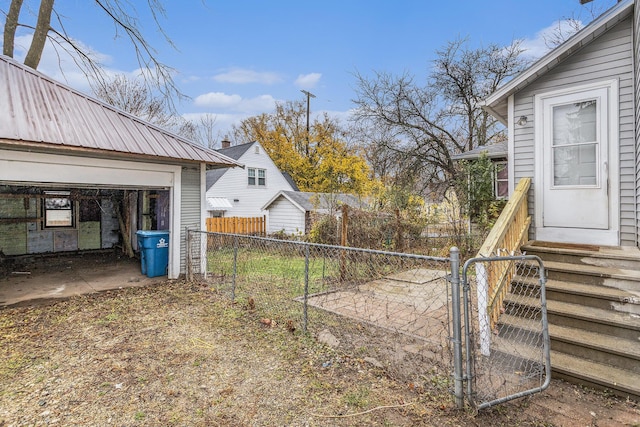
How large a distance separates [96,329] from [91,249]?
328 inches

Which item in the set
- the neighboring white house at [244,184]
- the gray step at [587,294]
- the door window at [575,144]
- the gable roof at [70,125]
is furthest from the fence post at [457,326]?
the neighboring white house at [244,184]

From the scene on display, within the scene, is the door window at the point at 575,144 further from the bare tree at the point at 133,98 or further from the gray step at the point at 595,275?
the bare tree at the point at 133,98

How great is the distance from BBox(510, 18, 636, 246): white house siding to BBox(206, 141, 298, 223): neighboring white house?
15.0 metres

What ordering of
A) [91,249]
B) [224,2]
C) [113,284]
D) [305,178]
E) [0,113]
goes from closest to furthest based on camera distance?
[0,113] < [113,284] < [224,2] < [91,249] < [305,178]

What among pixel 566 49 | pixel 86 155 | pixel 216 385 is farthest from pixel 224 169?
pixel 216 385

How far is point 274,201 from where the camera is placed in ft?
52.7

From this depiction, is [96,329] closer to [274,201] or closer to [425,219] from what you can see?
[425,219]

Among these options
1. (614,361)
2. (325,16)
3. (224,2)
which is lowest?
(614,361)

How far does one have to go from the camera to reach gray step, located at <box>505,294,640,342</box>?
10.4 ft

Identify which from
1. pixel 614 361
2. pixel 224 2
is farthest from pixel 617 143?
pixel 224 2

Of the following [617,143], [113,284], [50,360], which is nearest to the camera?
[50,360]

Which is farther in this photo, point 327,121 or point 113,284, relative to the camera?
point 327,121

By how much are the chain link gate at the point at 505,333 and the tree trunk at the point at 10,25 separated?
13.4 meters

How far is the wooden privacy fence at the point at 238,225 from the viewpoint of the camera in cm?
1355
